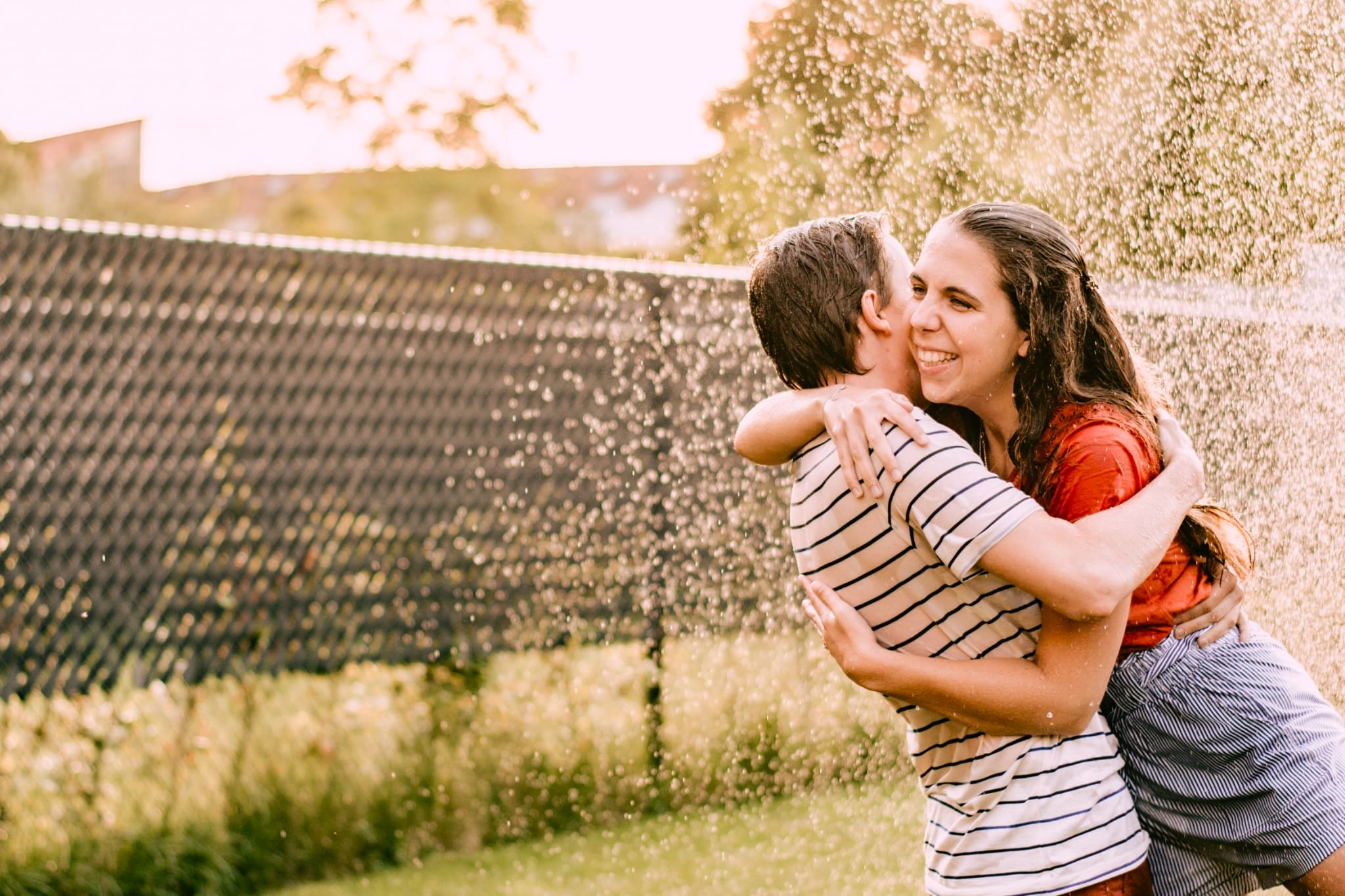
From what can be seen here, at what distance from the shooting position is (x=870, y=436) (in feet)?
5.40

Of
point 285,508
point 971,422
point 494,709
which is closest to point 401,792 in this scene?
point 494,709

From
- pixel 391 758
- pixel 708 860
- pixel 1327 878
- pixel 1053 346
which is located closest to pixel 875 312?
pixel 1053 346

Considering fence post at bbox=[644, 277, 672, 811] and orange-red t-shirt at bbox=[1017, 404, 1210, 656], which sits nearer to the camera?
orange-red t-shirt at bbox=[1017, 404, 1210, 656]

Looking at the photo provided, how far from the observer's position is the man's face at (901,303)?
76.1 inches

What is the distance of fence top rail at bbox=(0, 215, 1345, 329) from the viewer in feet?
15.3

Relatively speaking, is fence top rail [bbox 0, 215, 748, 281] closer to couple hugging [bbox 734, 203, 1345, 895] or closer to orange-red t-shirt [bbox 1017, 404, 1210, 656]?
couple hugging [bbox 734, 203, 1345, 895]

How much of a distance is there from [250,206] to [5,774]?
2746cm

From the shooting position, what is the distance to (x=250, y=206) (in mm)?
29219

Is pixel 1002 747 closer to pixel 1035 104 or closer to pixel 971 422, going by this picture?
pixel 971 422

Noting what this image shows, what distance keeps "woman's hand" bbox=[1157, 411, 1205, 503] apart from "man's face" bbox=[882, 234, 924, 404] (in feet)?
1.36

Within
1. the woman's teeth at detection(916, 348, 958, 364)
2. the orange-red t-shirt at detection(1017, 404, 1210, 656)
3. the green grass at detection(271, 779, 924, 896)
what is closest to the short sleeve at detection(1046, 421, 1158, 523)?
the orange-red t-shirt at detection(1017, 404, 1210, 656)

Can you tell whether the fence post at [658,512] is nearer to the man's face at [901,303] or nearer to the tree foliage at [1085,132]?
the tree foliage at [1085,132]

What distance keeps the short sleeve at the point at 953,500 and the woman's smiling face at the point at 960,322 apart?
0.28 meters

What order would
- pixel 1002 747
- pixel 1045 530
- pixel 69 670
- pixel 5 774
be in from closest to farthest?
pixel 1045 530, pixel 1002 747, pixel 5 774, pixel 69 670
